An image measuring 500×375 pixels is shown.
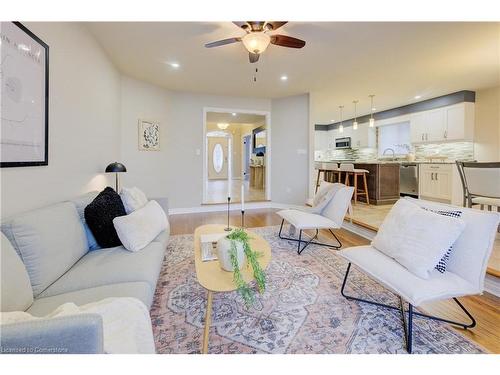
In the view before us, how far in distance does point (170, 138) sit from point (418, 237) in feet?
15.0

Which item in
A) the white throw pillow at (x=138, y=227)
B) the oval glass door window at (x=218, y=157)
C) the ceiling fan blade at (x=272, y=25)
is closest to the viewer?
the white throw pillow at (x=138, y=227)

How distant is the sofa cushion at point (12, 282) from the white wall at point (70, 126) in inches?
20.2

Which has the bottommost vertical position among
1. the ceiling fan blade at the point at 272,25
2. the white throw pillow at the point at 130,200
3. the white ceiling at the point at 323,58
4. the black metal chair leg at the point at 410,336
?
the black metal chair leg at the point at 410,336

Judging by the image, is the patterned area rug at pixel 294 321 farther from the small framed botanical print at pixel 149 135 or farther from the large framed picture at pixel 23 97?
the small framed botanical print at pixel 149 135

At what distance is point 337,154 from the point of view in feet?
31.1

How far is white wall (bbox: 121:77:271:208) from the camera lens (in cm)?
421

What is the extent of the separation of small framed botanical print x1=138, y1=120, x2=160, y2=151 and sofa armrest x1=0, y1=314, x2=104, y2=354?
3.98 meters

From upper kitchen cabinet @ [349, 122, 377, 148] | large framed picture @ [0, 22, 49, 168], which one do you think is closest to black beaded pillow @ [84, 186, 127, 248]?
large framed picture @ [0, 22, 49, 168]

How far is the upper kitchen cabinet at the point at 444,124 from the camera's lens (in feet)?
16.5

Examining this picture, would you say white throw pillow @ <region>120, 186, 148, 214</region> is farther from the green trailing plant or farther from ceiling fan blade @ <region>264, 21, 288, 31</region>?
ceiling fan blade @ <region>264, 21, 288, 31</region>

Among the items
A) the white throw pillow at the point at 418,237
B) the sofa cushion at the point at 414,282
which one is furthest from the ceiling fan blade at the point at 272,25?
the sofa cushion at the point at 414,282
